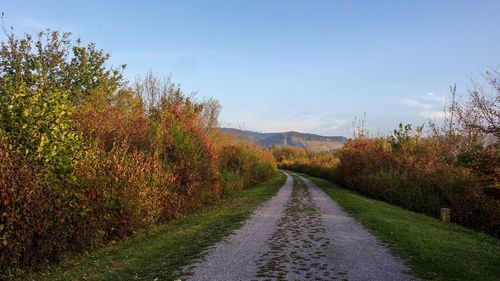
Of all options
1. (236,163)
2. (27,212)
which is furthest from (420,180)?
(27,212)

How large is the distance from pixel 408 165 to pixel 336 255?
69.6 feet

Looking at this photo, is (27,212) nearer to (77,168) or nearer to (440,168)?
(77,168)

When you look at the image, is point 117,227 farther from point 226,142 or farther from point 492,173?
point 226,142

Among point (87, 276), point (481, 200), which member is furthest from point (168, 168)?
point (481, 200)

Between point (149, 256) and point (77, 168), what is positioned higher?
point (77, 168)

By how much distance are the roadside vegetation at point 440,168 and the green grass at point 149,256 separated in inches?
444

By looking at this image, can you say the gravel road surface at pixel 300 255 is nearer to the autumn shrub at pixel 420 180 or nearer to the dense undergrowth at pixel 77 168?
the dense undergrowth at pixel 77 168

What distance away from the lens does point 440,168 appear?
2498 centimetres

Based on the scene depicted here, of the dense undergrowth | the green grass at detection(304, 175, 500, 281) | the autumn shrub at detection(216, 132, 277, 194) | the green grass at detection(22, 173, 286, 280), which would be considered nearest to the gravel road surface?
the green grass at detection(304, 175, 500, 281)

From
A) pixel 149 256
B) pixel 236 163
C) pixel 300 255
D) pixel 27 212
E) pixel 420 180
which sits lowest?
pixel 149 256

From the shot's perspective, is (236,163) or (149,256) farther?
(236,163)

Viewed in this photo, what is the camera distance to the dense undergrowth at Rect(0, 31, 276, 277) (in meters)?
9.61

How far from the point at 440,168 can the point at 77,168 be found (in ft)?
69.1

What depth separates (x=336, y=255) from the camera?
10.4m
